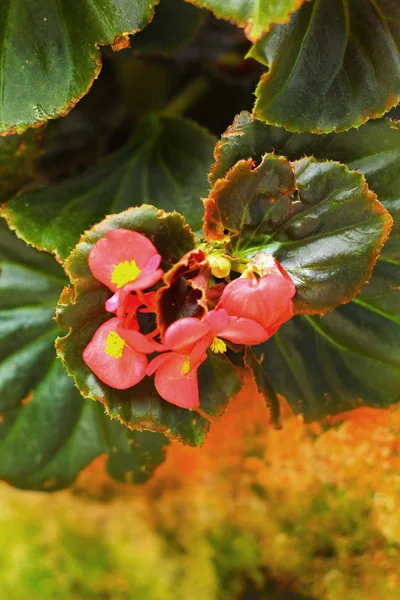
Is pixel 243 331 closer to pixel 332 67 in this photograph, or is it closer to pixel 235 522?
pixel 332 67

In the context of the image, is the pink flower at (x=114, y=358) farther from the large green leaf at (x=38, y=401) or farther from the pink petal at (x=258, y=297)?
the large green leaf at (x=38, y=401)

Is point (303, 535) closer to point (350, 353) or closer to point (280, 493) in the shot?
point (280, 493)

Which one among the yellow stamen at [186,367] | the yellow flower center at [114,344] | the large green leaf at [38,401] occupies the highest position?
the yellow flower center at [114,344]

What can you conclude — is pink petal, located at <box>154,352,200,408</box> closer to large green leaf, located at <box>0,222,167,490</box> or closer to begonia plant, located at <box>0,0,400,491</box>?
begonia plant, located at <box>0,0,400,491</box>

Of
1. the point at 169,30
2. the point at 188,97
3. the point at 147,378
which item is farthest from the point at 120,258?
the point at 188,97

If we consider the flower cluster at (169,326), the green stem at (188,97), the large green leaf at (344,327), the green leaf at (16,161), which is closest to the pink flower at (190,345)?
the flower cluster at (169,326)

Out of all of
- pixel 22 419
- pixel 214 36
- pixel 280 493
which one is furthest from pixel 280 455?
pixel 214 36
